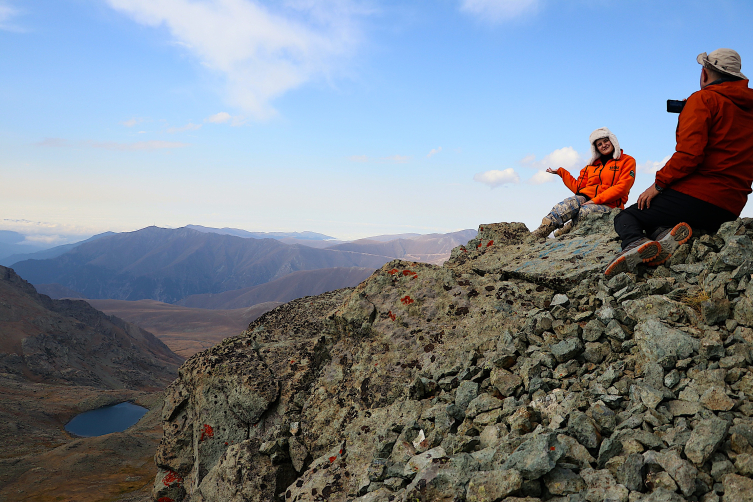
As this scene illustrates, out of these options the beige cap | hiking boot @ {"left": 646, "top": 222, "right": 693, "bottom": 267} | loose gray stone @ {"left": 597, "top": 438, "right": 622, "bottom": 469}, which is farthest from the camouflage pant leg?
loose gray stone @ {"left": 597, "top": 438, "right": 622, "bottom": 469}

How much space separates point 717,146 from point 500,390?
4.05 meters

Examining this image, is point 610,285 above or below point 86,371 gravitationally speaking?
above

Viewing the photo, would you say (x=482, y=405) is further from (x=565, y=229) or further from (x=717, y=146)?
(x=565, y=229)

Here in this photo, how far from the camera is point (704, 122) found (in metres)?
5.16

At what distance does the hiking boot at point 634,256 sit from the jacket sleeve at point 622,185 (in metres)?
3.23

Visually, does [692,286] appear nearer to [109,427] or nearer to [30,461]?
[30,461]

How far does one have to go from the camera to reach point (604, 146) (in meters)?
8.85

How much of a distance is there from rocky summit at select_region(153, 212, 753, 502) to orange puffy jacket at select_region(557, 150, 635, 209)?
1.96 ft

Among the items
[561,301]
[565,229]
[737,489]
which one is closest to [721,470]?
[737,489]

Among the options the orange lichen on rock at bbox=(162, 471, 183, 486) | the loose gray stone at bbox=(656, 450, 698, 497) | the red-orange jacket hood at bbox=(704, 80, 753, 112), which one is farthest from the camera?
the orange lichen on rock at bbox=(162, 471, 183, 486)

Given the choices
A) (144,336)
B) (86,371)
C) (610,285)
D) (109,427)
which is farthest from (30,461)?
(144,336)

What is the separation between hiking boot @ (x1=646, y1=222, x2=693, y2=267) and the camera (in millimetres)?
5578

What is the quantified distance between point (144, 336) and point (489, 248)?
445 ft

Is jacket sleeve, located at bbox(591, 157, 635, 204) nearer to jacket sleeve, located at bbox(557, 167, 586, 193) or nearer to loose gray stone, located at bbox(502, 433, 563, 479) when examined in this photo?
jacket sleeve, located at bbox(557, 167, 586, 193)
